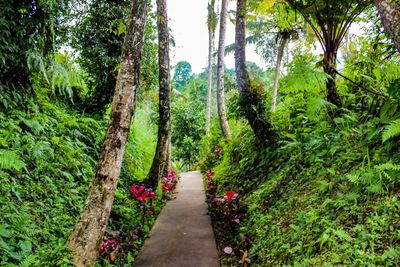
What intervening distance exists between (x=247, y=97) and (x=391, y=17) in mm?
3883

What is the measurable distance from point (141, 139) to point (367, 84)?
746cm

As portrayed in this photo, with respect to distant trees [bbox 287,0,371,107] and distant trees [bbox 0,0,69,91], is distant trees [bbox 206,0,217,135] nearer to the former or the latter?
distant trees [bbox 0,0,69,91]

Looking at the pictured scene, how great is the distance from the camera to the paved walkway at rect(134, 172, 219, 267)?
4273 millimetres

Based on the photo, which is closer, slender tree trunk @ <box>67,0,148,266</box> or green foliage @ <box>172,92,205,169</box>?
slender tree trunk @ <box>67,0,148,266</box>

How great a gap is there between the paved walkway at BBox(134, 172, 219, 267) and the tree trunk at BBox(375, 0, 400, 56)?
3.55 metres

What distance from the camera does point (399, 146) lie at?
11.2ft

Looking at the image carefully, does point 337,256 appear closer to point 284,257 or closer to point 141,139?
point 284,257

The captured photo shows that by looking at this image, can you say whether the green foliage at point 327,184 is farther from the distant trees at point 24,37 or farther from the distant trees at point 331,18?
the distant trees at point 24,37

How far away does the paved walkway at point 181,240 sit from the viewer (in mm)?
4273

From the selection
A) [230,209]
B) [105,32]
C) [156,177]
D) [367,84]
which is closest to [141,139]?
[156,177]

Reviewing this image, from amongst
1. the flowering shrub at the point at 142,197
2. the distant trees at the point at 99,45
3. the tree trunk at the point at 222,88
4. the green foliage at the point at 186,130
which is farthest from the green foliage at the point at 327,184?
the green foliage at the point at 186,130

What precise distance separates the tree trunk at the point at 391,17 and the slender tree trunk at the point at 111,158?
285 cm

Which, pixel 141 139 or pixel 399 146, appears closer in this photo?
pixel 399 146

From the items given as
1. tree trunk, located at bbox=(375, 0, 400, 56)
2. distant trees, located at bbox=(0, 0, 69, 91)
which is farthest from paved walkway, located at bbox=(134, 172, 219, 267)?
distant trees, located at bbox=(0, 0, 69, 91)
